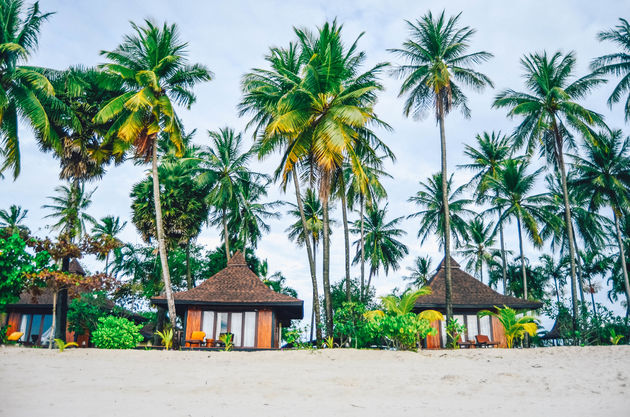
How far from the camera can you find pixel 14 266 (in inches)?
582

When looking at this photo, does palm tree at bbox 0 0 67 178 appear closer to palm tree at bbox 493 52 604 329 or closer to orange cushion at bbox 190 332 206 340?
orange cushion at bbox 190 332 206 340

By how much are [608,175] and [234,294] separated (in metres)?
23.6

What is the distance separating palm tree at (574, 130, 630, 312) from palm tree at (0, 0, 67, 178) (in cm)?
2838

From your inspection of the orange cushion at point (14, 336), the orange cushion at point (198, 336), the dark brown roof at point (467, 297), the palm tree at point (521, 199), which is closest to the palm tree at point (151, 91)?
the orange cushion at point (198, 336)

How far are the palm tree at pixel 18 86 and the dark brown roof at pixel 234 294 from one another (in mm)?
8341

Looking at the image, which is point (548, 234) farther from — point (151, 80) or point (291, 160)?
point (151, 80)

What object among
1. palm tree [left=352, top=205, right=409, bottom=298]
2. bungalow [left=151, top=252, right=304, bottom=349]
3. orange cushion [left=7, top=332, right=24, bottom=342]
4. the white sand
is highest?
palm tree [left=352, top=205, right=409, bottom=298]

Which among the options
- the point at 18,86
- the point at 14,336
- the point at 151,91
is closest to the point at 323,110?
the point at 151,91

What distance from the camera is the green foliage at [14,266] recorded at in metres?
14.4

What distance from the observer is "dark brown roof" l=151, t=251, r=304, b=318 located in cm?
1977

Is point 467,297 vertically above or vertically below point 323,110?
below

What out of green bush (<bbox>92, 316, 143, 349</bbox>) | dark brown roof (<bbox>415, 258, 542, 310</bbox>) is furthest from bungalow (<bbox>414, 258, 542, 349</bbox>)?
green bush (<bbox>92, 316, 143, 349</bbox>)

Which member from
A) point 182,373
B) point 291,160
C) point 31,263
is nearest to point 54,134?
point 31,263

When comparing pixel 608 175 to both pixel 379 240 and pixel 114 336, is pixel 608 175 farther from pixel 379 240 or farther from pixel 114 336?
pixel 114 336
